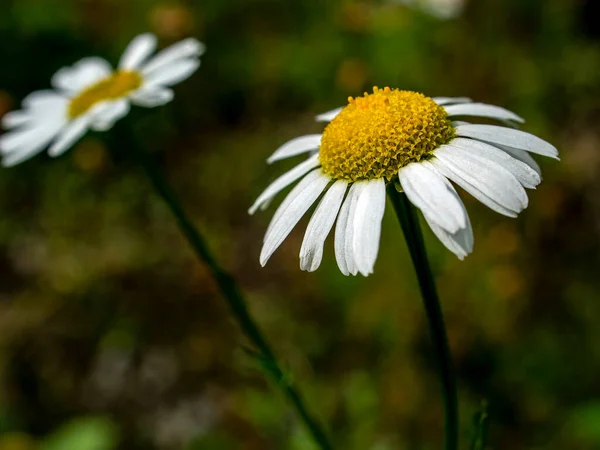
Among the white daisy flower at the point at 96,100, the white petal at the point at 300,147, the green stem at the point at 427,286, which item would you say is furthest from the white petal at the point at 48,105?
the green stem at the point at 427,286

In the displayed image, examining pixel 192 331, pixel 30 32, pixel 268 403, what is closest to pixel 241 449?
pixel 268 403

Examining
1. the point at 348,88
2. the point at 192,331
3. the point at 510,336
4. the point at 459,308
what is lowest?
the point at 510,336

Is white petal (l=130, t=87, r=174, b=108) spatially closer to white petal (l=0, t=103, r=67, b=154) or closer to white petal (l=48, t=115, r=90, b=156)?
white petal (l=48, t=115, r=90, b=156)

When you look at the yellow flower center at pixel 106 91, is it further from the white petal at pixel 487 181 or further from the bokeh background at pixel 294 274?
the white petal at pixel 487 181

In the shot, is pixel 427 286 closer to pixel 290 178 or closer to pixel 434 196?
pixel 434 196

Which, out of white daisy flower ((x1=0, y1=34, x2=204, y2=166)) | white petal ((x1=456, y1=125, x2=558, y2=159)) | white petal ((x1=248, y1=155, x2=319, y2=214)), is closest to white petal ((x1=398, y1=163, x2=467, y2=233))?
white petal ((x1=456, y1=125, x2=558, y2=159))

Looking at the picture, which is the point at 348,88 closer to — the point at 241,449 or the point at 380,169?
the point at 241,449

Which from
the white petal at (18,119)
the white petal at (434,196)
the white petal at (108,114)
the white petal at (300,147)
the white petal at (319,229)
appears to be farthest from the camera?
the white petal at (18,119)

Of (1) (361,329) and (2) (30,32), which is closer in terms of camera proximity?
(1) (361,329)
